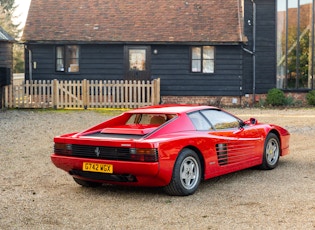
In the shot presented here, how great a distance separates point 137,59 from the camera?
28.7 metres

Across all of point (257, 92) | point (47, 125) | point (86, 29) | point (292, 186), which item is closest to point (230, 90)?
point (257, 92)

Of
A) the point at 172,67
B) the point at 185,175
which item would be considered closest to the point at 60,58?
the point at 172,67

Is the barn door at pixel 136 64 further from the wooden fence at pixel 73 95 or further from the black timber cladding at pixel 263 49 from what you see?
the black timber cladding at pixel 263 49

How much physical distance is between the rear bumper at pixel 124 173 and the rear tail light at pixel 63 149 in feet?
0.26

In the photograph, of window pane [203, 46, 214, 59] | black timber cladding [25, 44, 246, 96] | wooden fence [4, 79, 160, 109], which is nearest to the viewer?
wooden fence [4, 79, 160, 109]

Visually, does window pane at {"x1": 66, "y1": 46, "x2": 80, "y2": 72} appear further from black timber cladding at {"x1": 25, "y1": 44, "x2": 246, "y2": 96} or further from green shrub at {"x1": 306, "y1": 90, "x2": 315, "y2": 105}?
green shrub at {"x1": 306, "y1": 90, "x2": 315, "y2": 105}

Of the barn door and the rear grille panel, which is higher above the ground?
the barn door

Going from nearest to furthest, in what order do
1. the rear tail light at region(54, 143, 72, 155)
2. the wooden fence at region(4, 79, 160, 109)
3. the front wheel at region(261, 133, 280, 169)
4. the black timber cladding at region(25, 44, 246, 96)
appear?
the rear tail light at region(54, 143, 72, 155) < the front wheel at region(261, 133, 280, 169) < the wooden fence at region(4, 79, 160, 109) < the black timber cladding at region(25, 44, 246, 96)

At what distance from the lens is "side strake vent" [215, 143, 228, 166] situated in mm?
9039

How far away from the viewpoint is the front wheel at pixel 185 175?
8133mm

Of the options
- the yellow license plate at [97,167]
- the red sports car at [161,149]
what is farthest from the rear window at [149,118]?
the yellow license plate at [97,167]

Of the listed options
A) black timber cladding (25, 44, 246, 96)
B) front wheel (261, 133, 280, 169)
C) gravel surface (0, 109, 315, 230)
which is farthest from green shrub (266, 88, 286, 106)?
front wheel (261, 133, 280, 169)

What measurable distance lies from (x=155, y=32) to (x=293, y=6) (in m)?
6.79

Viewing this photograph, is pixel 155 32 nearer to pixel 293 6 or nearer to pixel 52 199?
pixel 293 6
